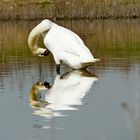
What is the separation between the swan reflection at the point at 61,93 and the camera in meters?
9.38

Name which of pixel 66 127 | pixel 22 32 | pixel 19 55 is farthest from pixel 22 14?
pixel 66 127

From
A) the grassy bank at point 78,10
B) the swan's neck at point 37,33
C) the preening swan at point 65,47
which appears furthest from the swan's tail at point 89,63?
the grassy bank at point 78,10

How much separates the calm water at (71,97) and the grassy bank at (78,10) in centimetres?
1293

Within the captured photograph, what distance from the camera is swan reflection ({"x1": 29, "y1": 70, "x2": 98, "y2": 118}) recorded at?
369 inches

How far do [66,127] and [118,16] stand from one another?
2300cm

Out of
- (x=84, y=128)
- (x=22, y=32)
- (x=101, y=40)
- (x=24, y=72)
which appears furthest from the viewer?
(x=22, y=32)

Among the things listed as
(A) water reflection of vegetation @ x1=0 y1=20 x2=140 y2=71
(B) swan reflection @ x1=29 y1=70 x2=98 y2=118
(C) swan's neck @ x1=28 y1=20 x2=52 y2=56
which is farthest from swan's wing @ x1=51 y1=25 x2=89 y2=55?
(A) water reflection of vegetation @ x1=0 y1=20 x2=140 y2=71

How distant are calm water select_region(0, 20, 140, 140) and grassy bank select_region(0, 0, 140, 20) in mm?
12928

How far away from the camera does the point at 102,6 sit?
31.4 m

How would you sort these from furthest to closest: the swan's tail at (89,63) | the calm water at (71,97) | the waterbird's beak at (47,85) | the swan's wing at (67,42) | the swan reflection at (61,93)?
the swan's wing at (67,42) < the swan's tail at (89,63) < the waterbird's beak at (47,85) < the swan reflection at (61,93) < the calm water at (71,97)

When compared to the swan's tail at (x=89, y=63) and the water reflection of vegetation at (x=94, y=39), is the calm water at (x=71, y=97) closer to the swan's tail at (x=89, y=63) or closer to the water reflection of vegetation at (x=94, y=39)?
the water reflection of vegetation at (x=94, y=39)

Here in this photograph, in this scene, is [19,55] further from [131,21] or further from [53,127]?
[131,21]

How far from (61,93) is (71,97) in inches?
17.7

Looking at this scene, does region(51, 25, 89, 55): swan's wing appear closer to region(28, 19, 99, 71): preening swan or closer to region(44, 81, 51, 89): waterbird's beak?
region(28, 19, 99, 71): preening swan
